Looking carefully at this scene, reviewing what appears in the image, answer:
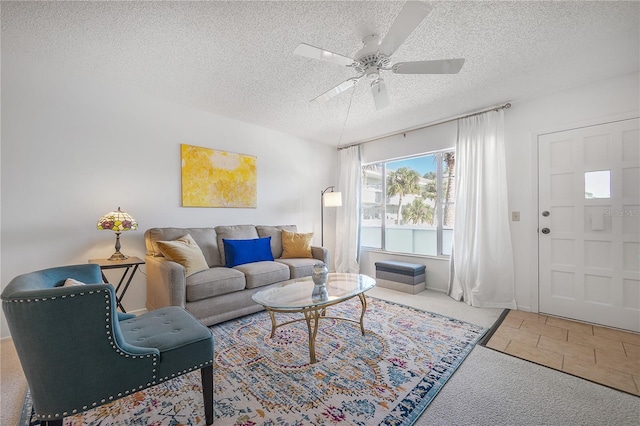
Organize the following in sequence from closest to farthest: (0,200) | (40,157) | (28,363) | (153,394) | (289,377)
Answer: (28,363), (153,394), (289,377), (0,200), (40,157)

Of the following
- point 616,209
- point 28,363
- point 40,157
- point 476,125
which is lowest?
point 28,363

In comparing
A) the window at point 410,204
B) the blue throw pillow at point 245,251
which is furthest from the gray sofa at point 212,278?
the window at point 410,204

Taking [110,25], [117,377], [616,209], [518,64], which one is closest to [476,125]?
[518,64]

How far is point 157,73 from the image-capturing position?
2588 millimetres

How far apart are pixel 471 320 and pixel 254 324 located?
2.22 meters

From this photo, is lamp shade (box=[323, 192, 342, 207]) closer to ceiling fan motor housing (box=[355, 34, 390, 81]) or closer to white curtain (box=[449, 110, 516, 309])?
white curtain (box=[449, 110, 516, 309])

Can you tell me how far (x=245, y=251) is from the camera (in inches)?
130

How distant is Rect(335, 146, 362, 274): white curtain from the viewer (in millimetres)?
4852

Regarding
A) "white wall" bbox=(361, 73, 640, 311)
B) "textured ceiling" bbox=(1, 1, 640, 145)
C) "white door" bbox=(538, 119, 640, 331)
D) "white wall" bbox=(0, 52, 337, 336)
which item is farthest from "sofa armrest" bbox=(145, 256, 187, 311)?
"white door" bbox=(538, 119, 640, 331)

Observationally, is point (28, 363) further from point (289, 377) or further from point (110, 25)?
point (110, 25)

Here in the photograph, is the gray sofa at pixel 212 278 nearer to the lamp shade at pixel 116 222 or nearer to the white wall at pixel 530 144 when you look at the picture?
the lamp shade at pixel 116 222

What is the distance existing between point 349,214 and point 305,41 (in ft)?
10.5

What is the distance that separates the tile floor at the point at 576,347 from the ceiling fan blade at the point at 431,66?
7.21ft

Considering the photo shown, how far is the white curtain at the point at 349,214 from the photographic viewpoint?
4852mm
